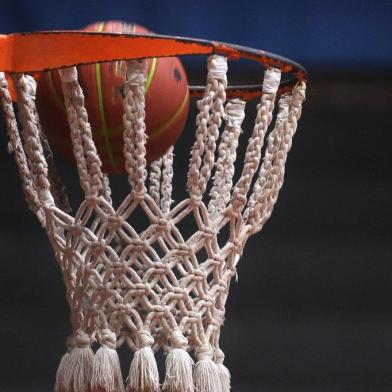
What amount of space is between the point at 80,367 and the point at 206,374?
0.56 ft

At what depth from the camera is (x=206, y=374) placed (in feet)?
4.38

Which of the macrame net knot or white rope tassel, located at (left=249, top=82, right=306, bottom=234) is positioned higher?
white rope tassel, located at (left=249, top=82, right=306, bottom=234)

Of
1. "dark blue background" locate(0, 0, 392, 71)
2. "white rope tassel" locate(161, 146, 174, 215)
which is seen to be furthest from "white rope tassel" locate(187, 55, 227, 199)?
"dark blue background" locate(0, 0, 392, 71)

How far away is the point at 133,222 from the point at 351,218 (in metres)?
0.49

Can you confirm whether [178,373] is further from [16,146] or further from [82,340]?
[16,146]

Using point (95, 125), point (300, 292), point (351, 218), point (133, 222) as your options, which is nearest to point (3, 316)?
point (133, 222)

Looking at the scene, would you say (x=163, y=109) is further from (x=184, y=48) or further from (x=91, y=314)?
(x=91, y=314)

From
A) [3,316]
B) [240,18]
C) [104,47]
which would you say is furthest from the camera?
[3,316]

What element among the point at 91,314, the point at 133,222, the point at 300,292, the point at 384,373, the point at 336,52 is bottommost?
the point at 384,373

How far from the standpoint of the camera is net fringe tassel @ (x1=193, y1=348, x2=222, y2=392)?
1.33 m

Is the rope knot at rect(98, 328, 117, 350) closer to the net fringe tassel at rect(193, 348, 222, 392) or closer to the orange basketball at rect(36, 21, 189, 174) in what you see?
the net fringe tassel at rect(193, 348, 222, 392)

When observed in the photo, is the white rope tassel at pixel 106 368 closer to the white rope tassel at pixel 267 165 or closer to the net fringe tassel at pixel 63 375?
the net fringe tassel at pixel 63 375

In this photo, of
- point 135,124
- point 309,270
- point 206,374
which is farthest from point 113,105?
point 309,270

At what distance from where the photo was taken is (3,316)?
213cm
